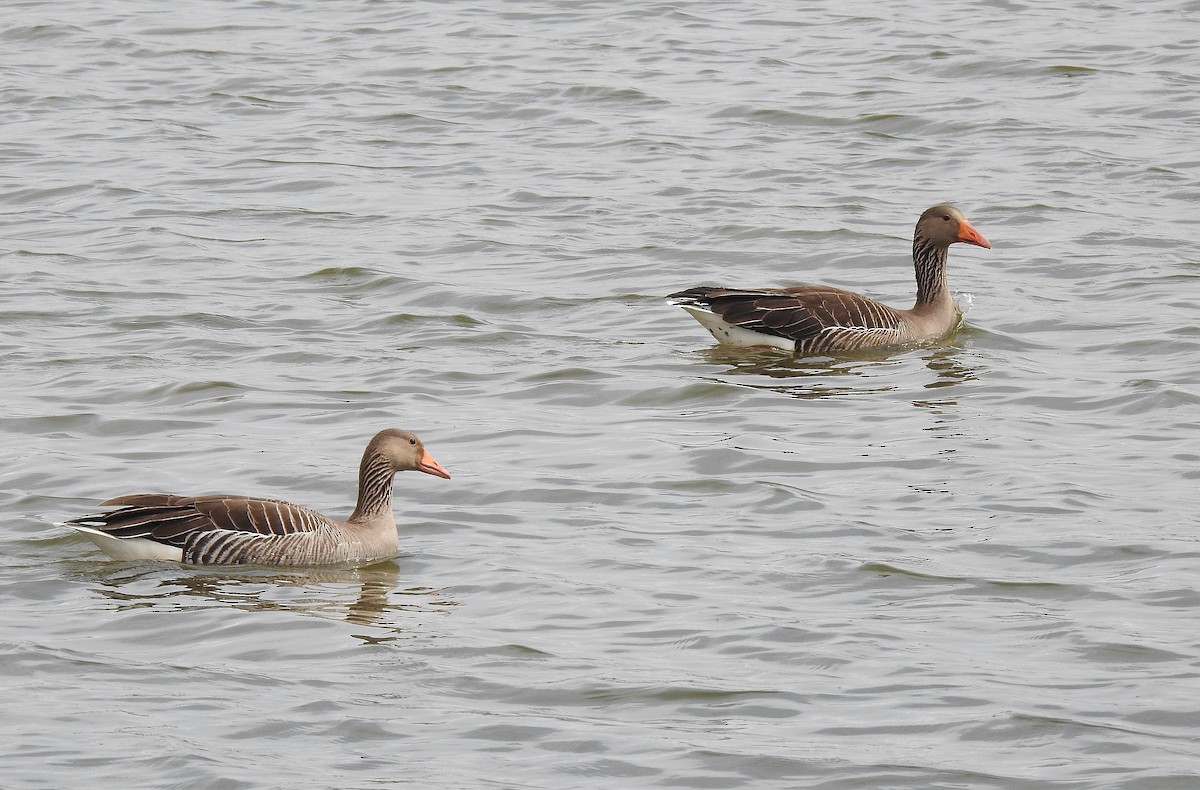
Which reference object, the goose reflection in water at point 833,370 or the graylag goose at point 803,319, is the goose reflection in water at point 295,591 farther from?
the graylag goose at point 803,319

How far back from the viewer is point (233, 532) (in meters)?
11.0

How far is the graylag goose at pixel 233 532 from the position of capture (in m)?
10.8

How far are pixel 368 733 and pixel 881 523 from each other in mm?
4100

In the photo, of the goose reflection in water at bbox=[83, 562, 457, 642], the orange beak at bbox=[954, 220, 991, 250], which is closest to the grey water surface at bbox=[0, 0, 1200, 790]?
the goose reflection in water at bbox=[83, 562, 457, 642]

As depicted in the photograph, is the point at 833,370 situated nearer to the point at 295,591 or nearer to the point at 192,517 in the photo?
the point at 295,591

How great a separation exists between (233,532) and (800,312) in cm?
635

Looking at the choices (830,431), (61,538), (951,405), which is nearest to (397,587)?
(61,538)

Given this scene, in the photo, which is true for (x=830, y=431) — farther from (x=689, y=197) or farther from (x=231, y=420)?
(x=689, y=197)

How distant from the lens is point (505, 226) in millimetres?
19516

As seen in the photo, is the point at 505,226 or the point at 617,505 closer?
the point at 617,505

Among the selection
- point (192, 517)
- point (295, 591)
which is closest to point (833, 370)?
point (295, 591)

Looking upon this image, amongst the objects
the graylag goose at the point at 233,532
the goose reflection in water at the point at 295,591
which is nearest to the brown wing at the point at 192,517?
the graylag goose at the point at 233,532

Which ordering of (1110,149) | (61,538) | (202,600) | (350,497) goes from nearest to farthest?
(202,600) < (61,538) < (350,497) < (1110,149)

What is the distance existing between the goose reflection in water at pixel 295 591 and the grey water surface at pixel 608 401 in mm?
41
